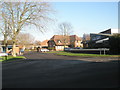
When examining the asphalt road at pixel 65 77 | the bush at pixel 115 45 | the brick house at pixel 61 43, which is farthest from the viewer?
the brick house at pixel 61 43

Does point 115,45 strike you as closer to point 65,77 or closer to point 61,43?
point 65,77

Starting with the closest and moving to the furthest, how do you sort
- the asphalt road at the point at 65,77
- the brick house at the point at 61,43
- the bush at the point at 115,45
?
the asphalt road at the point at 65,77 → the bush at the point at 115,45 → the brick house at the point at 61,43

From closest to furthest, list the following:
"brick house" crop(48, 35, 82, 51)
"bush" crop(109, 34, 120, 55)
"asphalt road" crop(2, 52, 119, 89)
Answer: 1. "asphalt road" crop(2, 52, 119, 89)
2. "bush" crop(109, 34, 120, 55)
3. "brick house" crop(48, 35, 82, 51)

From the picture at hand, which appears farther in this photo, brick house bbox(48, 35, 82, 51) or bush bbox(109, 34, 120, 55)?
brick house bbox(48, 35, 82, 51)

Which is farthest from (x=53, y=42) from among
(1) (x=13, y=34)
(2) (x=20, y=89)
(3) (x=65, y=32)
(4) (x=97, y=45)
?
(2) (x=20, y=89)

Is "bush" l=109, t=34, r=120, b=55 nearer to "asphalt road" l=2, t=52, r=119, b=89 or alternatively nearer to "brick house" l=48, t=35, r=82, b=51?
"asphalt road" l=2, t=52, r=119, b=89

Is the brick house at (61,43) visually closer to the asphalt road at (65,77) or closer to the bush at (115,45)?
the bush at (115,45)

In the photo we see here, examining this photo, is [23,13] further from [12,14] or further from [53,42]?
[53,42]

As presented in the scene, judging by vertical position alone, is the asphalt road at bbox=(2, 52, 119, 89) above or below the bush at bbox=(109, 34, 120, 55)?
below

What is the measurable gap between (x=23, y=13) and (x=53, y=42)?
5188 cm

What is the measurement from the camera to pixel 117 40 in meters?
22.5

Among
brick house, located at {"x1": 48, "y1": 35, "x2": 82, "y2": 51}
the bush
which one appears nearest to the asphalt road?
the bush

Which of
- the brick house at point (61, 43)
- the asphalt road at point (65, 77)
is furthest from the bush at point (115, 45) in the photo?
the brick house at point (61, 43)

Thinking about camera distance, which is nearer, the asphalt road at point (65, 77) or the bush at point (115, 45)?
the asphalt road at point (65, 77)
